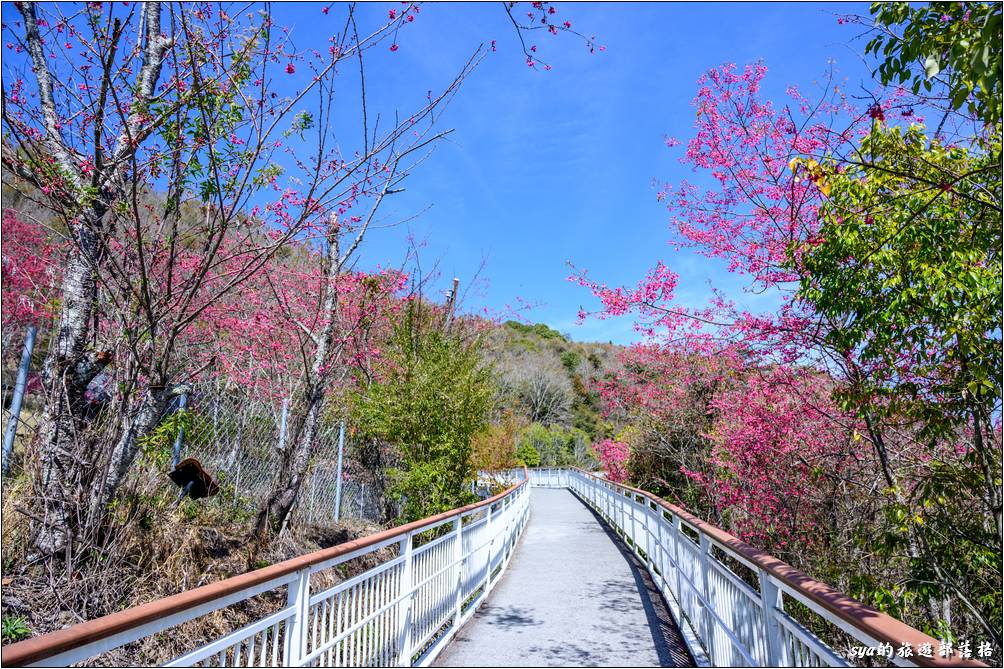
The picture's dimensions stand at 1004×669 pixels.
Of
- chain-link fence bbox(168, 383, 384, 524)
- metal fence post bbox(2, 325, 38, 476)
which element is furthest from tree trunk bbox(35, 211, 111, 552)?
chain-link fence bbox(168, 383, 384, 524)

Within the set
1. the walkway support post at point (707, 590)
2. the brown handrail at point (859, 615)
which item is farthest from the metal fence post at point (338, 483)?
the brown handrail at point (859, 615)

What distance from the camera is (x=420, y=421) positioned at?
9617 mm

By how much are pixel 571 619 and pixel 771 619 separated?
11.2ft

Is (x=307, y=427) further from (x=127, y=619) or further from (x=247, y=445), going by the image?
(x=127, y=619)

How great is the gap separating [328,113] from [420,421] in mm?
6514

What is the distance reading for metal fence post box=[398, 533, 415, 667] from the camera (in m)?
4.13

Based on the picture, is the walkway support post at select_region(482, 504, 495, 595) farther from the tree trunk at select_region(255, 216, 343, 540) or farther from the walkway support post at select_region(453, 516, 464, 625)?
the tree trunk at select_region(255, 216, 343, 540)

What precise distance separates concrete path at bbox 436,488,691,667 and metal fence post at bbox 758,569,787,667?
2029mm

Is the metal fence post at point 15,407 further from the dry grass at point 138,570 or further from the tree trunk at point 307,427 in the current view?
the tree trunk at point 307,427

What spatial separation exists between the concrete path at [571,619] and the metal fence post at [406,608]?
54 centimetres

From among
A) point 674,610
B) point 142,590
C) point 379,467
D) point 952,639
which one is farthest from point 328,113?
point 379,467

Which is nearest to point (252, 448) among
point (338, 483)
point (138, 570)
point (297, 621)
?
point (338, 483)

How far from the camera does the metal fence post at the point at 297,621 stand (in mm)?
2561

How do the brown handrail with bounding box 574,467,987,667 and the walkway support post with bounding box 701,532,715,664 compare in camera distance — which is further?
the walkway support post with bounding box 701,532,715,664
